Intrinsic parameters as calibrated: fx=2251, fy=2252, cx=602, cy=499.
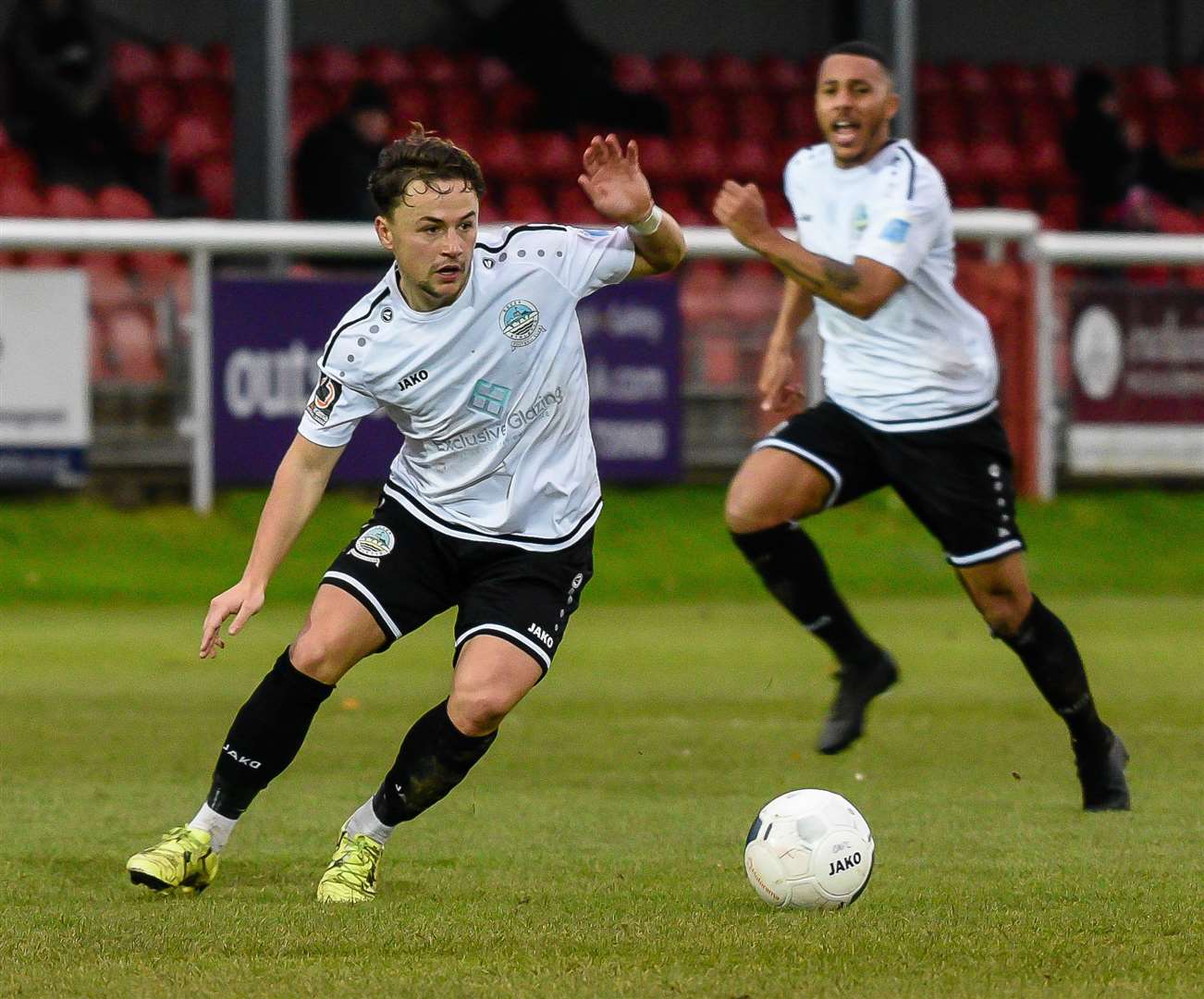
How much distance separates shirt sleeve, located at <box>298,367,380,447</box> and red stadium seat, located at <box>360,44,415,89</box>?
47.1ft

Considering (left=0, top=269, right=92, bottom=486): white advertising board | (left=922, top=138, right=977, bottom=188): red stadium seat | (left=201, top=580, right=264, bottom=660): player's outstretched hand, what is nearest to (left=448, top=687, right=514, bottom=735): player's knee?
(left=201, top=580, right=264, bottom=660): player's outstretched hand

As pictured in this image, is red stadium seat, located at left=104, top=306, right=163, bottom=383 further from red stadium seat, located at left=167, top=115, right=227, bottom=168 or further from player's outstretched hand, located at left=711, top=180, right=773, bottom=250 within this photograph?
player's outstretched hand, located at left=711, top=180, right=773, bottom=250

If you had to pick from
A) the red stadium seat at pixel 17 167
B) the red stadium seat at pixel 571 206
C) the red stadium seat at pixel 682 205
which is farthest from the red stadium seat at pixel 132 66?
the red stadium seat at pixel 682 205

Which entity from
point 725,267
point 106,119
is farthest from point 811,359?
point 106,119

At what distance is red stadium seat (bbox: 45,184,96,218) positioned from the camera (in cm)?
1562

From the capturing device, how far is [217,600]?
470 cm

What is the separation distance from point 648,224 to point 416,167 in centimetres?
62

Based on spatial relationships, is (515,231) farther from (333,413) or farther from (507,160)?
(507,160)

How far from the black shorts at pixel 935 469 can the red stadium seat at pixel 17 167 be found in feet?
35.6

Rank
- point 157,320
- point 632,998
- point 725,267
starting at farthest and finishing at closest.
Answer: point 725,267 → point 157,320 → point 632,998

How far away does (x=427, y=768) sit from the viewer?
16.4 ft

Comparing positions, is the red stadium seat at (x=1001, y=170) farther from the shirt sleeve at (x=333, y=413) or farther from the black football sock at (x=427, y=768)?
the black football sock at (x=427, y=768)

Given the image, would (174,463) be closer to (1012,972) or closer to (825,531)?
(825,531)

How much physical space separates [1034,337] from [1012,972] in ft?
33.1
